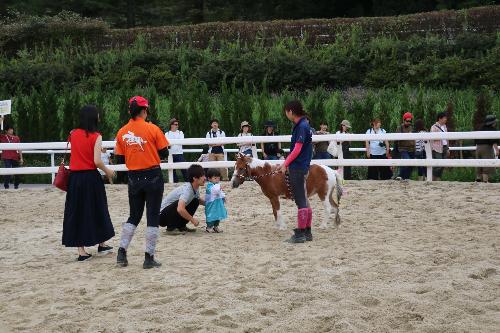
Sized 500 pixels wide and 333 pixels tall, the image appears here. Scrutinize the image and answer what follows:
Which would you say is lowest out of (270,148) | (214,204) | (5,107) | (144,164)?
(214,204)

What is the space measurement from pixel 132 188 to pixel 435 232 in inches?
166

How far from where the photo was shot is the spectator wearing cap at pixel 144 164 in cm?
958

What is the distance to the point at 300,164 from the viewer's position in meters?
11.1

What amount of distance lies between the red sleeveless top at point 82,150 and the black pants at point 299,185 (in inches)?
100

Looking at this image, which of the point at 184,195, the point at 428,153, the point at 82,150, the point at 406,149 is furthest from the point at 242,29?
the point at 82,150

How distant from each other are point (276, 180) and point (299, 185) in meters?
1.07

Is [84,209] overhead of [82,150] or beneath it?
beneath

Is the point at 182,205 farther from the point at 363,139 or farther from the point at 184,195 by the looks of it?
the point at 363,139

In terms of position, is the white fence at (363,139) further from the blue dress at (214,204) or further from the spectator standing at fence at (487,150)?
the blue dress at (214,204)

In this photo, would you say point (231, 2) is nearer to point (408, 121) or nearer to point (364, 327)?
point (408, 121)

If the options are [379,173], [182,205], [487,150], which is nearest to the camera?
[182,205]

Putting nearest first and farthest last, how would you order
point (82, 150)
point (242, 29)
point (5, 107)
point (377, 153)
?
point (82, 150) → point (377, 153) → point (5, 107) → point (242, 29)

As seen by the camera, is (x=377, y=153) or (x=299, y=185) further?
(x=377, y=153)

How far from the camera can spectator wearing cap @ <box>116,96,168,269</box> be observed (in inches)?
377
